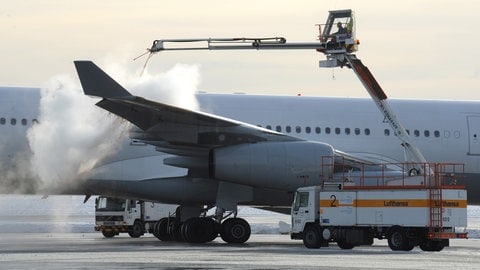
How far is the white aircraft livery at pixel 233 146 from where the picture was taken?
36.2 m

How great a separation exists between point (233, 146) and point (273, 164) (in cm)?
144

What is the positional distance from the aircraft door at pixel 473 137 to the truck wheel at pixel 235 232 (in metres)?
8.95

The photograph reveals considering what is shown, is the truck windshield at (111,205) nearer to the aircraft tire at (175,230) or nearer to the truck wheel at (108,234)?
the truck wheel at (108,234)

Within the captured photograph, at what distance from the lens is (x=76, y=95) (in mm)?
37781

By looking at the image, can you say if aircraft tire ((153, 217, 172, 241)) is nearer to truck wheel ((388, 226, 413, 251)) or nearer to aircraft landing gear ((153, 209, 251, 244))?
aircraft landing gear ((153, 209, 251, 244))

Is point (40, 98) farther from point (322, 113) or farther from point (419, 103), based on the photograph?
point (419, 103)

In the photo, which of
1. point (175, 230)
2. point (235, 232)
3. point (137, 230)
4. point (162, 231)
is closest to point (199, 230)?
point (235, 232)

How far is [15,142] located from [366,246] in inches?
472

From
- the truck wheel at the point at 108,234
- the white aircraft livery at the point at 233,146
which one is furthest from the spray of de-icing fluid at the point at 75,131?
the truck wheel at the point at 108,234

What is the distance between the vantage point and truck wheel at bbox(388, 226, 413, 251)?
3400 centimetres

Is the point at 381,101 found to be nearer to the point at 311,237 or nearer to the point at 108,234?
the point at 311,237

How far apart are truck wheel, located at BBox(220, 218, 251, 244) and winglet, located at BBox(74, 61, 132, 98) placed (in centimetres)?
696

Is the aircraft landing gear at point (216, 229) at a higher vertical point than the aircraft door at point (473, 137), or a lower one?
lower

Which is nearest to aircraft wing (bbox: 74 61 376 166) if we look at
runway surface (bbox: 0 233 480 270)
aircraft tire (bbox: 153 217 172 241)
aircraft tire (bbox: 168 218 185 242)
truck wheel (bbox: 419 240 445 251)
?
aircraft tire (bbox: 168 218 185 242)
